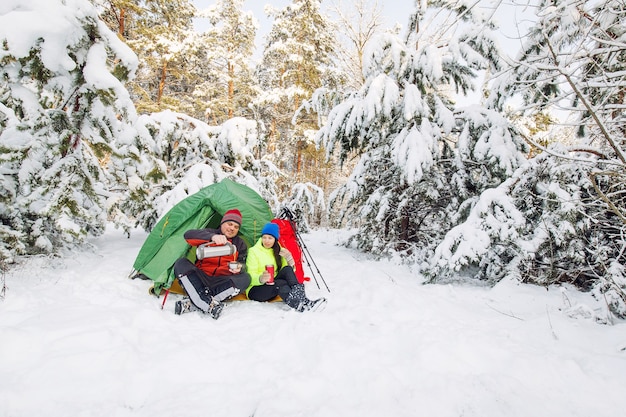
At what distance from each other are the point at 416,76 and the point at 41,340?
225 inches

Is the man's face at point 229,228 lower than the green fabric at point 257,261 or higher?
higher

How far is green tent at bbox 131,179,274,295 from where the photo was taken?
12.9 ft

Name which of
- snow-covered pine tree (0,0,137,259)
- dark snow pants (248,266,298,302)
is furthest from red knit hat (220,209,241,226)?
snow-covered pine tree (0,0,137,259)

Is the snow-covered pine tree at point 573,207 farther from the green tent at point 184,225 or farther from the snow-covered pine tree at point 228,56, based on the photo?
the snow-covered pine tree at point 228,56

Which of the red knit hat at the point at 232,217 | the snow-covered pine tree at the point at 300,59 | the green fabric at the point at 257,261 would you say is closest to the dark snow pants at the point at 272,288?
the green fabric at the point at 257,261

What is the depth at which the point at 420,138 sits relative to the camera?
480 centimetres

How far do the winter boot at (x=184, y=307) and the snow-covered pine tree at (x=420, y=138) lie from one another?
3.46 meters

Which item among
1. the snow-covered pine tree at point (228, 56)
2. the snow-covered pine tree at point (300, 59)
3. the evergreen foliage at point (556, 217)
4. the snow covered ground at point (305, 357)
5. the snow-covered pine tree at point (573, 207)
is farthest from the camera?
the snow-covered pine tree at point (228, 56)

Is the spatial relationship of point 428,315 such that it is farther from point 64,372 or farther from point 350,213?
point 350,213

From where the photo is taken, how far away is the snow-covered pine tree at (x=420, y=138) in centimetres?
479

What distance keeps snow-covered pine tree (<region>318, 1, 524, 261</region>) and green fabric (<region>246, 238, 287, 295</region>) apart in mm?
2423

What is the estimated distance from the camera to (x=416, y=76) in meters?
5.18

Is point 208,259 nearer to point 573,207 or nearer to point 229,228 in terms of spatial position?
point 229,228

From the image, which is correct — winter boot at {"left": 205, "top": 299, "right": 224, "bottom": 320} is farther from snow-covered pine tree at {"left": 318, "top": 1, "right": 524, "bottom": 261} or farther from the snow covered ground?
snow-covered pine tree at {"left": 318, "top": 1, "right": 524, "bottom": 261}
